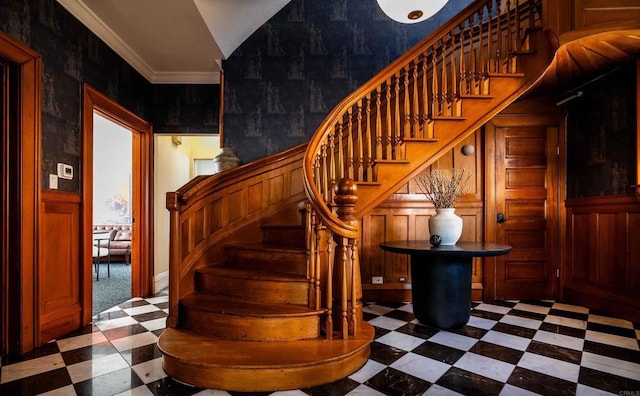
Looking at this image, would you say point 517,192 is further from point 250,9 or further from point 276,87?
point 250,9

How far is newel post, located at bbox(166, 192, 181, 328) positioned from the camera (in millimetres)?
2343

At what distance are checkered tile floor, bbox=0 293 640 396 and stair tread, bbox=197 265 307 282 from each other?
0.67 meters

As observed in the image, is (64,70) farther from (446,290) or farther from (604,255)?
(604,255)

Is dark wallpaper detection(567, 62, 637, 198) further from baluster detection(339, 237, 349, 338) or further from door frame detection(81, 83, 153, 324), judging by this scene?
door frame detection(81, 83, 153, 324)

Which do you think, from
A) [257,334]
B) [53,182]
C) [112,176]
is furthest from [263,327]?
[112,176]

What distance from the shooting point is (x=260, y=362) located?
1769 mm

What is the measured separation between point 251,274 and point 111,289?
295cm

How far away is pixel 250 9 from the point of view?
11.4 ft

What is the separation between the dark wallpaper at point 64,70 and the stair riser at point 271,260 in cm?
158

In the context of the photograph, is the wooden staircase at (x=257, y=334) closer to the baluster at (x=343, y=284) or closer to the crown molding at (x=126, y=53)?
the baluster at (x=343, y=284)

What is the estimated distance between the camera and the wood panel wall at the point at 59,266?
241 cm

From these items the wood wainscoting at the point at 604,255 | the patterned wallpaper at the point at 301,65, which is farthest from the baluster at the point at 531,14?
the wood wainscoting at the point at 604,255

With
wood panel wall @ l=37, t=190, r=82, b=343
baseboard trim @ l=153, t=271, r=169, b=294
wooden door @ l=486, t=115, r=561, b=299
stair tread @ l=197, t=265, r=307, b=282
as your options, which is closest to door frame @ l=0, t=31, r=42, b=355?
wood panel wall @ l=37, t=190, r=82, b=343

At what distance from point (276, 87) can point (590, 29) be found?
2.97m
